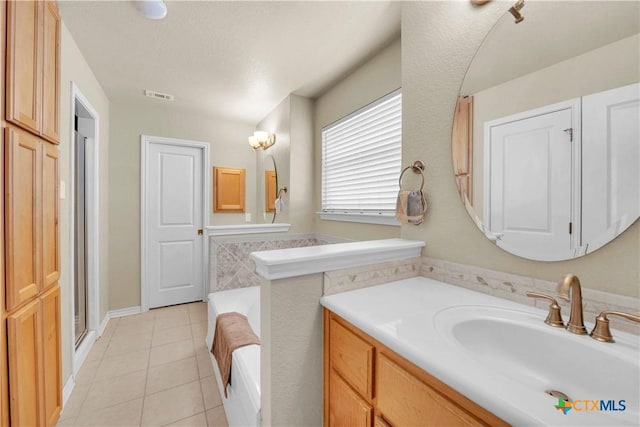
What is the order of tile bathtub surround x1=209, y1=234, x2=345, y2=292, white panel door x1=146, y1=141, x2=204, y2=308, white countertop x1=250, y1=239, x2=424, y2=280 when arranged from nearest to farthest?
white countertop x1=250, y1=239, x2=424, y2=280 < tile bathtub surround x1=209, y1=234, x2=345, y2=292 < white panel door x1=146, y1=141, x2=204, y2=308

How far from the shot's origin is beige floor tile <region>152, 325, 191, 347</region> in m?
2.53

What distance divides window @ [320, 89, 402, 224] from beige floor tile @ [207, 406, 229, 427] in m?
1.69

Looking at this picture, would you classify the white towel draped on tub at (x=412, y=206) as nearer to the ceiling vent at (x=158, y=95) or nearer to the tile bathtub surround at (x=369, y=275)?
the tile bathtub surround at (x=369, y=275)

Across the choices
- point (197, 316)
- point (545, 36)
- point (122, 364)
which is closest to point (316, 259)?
point (545, 36)

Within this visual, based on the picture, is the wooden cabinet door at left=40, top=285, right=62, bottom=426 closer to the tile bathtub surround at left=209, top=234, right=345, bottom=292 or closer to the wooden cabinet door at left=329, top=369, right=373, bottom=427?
the tile bathtub surround at left=209, top=234, right=345, bottom=292

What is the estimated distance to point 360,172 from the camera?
2.40 meters

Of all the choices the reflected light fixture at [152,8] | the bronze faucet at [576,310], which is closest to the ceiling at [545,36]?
the bronze faucet at [576,310]

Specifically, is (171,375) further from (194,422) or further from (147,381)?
(194,422)

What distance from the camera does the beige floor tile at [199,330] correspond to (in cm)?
262

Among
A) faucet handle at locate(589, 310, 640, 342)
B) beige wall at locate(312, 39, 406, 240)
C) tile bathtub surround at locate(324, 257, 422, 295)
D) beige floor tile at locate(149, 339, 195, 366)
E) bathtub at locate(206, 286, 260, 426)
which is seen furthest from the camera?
beige floor tile at locate(149, 339, 195, 366)

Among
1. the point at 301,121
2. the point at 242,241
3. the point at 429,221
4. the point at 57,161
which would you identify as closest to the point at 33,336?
the point at 57,161

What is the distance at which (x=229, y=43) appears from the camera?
2.02m

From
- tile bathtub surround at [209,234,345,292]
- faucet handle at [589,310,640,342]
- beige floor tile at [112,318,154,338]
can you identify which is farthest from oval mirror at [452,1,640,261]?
beige floor tile at [112,318,154,338]

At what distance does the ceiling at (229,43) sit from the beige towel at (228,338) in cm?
209
